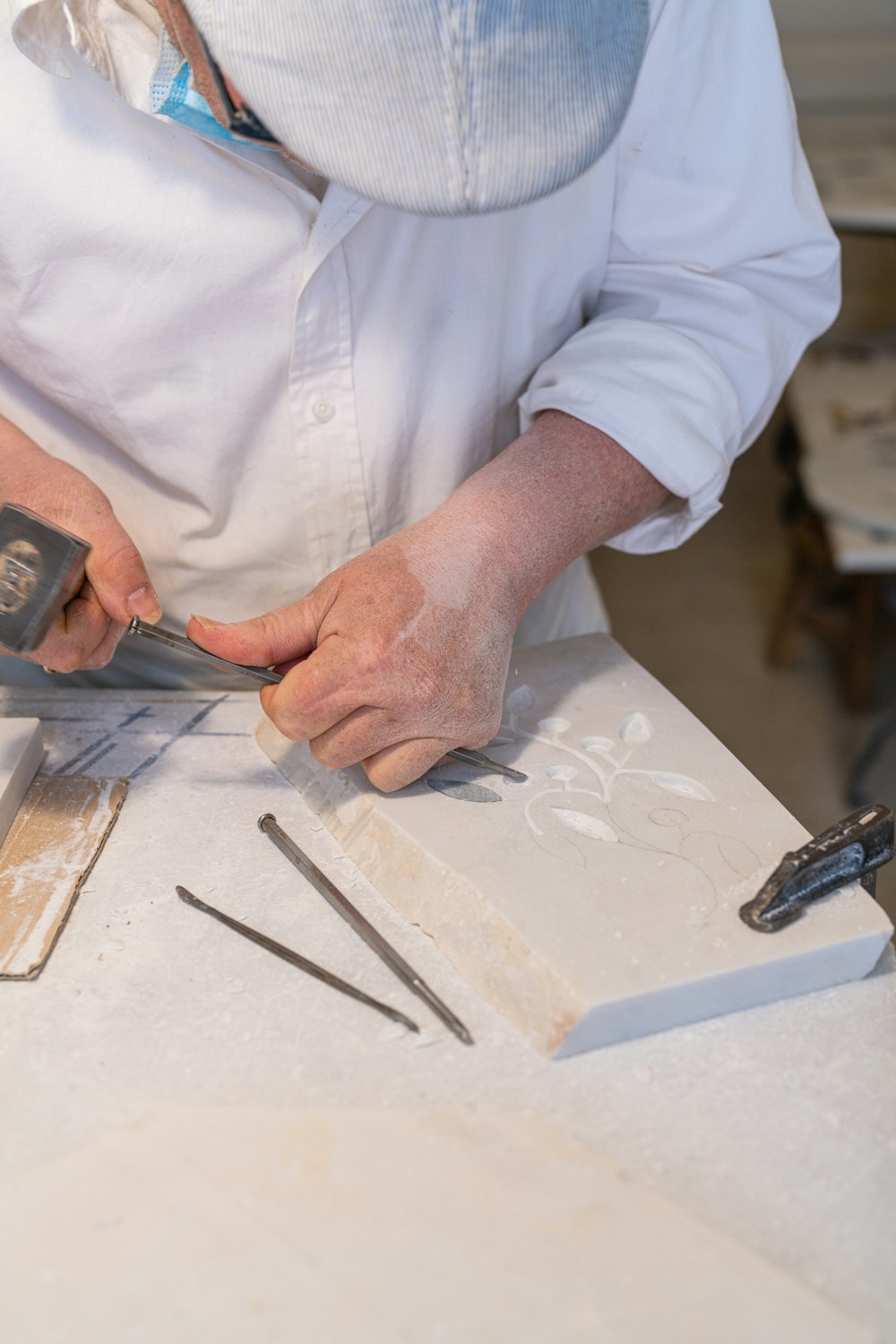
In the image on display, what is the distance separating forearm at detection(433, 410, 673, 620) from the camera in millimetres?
1144

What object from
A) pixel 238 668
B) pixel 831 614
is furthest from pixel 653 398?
pixel 831 614

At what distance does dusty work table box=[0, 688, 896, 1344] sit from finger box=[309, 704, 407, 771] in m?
0.11

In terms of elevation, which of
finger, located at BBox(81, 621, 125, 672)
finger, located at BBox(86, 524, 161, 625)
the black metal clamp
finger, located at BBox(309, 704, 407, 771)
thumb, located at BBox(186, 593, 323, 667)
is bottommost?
the black metal clamp

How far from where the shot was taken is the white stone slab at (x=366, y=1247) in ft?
2.29

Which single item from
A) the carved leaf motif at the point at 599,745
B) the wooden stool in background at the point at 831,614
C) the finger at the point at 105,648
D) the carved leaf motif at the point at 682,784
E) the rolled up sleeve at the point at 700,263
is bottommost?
the wooden stool in background at the point at 831,614

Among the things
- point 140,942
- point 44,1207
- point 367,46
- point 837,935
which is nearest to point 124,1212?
point 44,1207

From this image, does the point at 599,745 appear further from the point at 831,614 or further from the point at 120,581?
the point at 831,614

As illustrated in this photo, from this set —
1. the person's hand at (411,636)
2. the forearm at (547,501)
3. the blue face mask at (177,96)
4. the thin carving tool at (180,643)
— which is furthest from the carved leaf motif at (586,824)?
the blue face mask at (177,96)

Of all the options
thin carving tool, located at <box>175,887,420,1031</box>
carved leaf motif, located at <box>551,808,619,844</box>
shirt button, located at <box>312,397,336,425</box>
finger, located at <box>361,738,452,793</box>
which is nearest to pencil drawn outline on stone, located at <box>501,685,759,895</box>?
carved leaf motif, located at <box>551,808,619,844</box>

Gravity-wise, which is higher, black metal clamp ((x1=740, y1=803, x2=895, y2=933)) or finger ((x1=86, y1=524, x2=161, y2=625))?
finger ((x1=86, y1=524, x2=161, y2=625))

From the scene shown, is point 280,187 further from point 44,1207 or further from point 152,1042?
point 44,1207

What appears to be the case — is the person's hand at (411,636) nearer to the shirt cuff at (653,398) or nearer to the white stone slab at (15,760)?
the shirt cuff at (653,398)

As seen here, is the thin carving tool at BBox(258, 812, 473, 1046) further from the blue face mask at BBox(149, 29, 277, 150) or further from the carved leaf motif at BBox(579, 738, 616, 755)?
the blue face mask at BBox(149, 29, 277, 150)

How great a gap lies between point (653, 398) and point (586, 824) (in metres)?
0.49
